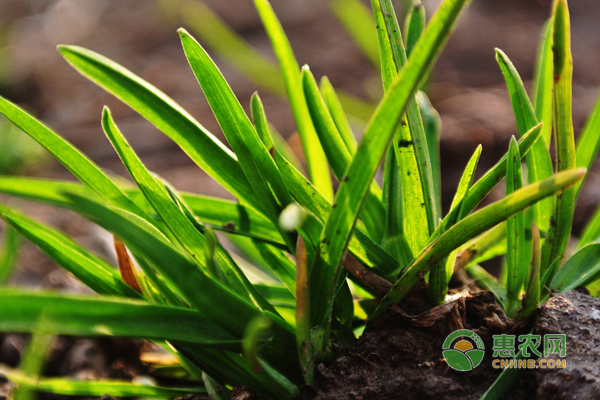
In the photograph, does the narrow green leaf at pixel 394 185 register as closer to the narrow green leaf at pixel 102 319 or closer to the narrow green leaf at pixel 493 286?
the narrow green leaf at pixel 493 286

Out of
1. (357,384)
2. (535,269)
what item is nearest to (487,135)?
(535,269)

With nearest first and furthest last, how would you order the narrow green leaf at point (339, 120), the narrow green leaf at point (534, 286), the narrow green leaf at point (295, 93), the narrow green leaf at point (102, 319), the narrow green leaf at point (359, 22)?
the narrow green leaf at point (102, 319)
the narrow green leaf at point (534, 286)
the narrow green leaf at point (295, 93)
the narrow green leaf at point (339, 120)
the narrow green leaf at point (359, 22)

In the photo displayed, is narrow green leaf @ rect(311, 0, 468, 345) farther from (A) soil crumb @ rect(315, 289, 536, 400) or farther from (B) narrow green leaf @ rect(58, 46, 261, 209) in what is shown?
(B) narrow green leaf @ rect(58, 46, 261, 209)

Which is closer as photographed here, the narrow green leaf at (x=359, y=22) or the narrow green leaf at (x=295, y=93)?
the narrow green leaf at (x=295, y=93)

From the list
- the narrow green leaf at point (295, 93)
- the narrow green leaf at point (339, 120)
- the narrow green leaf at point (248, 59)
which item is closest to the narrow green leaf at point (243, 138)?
the narrow green leaf at point (295, 93)

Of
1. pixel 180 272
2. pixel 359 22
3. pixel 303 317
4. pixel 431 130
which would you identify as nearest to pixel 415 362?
pixel 303 317

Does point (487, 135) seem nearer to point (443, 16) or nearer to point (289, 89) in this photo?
point (289, 89)

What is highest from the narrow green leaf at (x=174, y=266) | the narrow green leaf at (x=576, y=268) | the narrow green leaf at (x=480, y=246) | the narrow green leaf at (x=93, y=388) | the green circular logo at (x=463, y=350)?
the narrow green leaf at (x=174, y=266)
